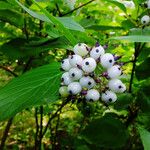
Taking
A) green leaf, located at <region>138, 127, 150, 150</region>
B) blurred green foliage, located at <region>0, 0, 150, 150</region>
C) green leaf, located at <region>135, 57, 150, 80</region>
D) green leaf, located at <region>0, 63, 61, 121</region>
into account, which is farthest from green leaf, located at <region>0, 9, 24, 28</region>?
green leaf, located at <region>138, 127, 150, 150</region>

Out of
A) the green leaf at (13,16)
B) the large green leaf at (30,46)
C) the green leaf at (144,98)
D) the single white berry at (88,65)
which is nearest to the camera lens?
the single white berry at (88,65)

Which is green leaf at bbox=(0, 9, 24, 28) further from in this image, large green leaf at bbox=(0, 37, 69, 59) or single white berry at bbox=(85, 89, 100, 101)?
single white berry at bbox=(85, 89, 100, 101)

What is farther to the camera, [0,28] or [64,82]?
[0,28]

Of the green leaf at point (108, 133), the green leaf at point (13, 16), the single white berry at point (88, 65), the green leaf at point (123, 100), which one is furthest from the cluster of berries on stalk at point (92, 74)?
the green leaf at point (108, 133)

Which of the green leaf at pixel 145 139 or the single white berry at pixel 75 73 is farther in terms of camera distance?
the green leaf at pixel 145 139

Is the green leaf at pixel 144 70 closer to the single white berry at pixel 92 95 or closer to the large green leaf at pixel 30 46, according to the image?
the large green leaf at pixel 30 46

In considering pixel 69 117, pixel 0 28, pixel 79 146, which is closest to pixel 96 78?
pixel 0 28

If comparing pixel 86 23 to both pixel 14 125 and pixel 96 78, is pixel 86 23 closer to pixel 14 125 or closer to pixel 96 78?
pixel 96 78

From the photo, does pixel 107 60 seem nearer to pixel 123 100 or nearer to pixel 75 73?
pixel 75 73
